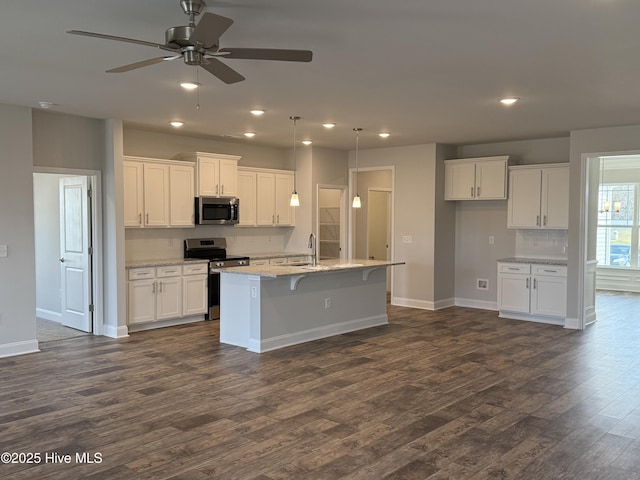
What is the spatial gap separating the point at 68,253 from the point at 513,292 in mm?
6247

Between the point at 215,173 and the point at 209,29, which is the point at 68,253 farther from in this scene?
the point at 209,29

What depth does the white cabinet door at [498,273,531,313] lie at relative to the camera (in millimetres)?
7910

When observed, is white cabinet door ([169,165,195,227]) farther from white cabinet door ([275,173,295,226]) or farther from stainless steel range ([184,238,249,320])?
white cabinet door ([275,173,295,226])

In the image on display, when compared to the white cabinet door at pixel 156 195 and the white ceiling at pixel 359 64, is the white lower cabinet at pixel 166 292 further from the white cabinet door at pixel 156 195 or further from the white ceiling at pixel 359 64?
the white ceiling at pixel 359 64

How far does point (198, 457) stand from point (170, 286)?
13.8ft

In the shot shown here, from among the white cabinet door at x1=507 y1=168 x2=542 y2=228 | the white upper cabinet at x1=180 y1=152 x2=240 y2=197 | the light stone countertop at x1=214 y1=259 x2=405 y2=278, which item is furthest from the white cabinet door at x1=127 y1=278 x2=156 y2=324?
the white cabinet door at x1=507 y1=168 x2=542 y2=228

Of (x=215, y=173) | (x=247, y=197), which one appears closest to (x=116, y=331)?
(x=215, y=173)

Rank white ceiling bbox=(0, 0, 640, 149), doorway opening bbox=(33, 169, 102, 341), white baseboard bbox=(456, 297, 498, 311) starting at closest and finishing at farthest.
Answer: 1. white ceiling bbox=(0, 0, 640, 149)
2. doorway opening bbox=(33, 169, 102, 341)
3. white baseboard bbox=(456, 297, 498, 311)

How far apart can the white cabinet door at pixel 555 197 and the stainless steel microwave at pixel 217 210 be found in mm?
4528

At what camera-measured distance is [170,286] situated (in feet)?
24.1

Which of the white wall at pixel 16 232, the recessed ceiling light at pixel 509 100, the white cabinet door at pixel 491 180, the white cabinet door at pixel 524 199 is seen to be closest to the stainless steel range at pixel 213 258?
the white wall at pixel 16 232

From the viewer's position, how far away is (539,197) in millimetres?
7926

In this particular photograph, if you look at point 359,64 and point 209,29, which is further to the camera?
point 359,64

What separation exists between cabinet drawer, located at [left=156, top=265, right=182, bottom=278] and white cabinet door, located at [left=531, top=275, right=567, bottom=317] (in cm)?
499
